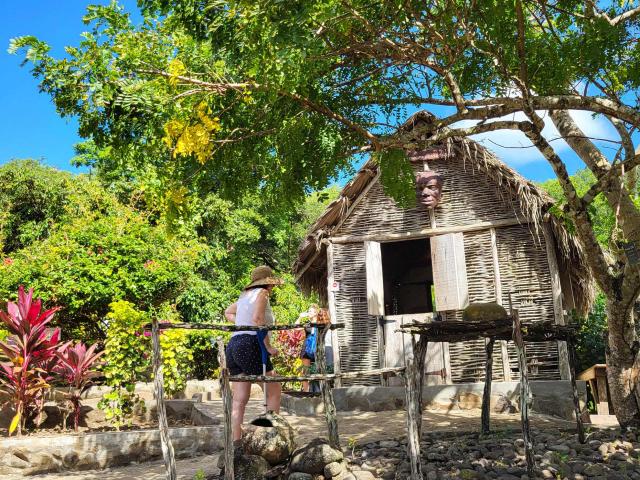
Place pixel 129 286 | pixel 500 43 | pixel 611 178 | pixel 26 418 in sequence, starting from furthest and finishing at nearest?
pixel 129 286
pixel 26 418
pixel 611 178
pixel 500 43

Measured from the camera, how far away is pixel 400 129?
5.79 meters

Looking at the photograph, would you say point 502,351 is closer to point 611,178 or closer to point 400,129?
point 611,178

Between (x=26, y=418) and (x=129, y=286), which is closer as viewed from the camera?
(x=26, y=418)

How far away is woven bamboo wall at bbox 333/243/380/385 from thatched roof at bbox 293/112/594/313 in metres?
0.50

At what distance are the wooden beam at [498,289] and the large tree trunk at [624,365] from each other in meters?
2.68

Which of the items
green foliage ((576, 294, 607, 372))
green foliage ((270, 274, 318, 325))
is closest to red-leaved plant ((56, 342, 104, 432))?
green foliage ((270, 274, 318, 325))

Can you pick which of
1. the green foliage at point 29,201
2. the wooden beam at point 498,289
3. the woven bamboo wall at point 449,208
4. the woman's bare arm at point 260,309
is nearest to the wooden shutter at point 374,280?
the woven bamboo wall at point 449,208

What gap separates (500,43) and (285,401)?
710 centimetres

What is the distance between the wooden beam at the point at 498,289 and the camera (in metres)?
9.20

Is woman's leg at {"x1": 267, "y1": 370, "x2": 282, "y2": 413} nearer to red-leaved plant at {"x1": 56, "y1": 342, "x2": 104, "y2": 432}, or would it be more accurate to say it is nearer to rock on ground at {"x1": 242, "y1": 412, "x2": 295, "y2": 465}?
rock on ground at {"x1": 242, "y1": 412, "x2": 295, "y2": 465}

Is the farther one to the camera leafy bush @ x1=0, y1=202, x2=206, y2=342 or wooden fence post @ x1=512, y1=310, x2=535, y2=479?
leafy bush @ x1=0, y1=202, x2=206, y2=342

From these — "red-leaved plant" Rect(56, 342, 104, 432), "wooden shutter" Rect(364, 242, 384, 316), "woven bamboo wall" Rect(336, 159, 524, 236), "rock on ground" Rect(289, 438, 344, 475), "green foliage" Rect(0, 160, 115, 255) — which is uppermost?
"green foliage" Rect(0, 160, 115, 255)

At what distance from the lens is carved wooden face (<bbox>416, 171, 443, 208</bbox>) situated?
9.83m

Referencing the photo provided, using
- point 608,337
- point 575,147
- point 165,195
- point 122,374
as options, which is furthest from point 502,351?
point 165,195
